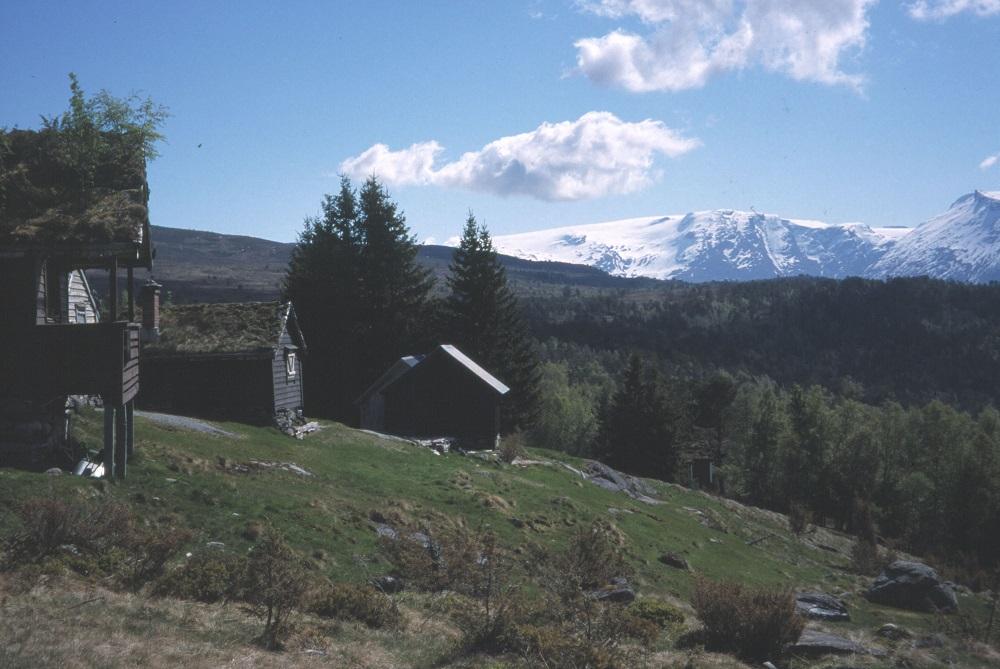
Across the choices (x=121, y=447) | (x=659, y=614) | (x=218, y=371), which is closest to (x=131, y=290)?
(x=121, y=447)

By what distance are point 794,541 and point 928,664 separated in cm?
3172

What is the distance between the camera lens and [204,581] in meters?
13.3

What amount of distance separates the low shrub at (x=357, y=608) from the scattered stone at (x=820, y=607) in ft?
42.9

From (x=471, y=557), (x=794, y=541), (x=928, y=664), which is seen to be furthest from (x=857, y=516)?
(x=471, y=557)

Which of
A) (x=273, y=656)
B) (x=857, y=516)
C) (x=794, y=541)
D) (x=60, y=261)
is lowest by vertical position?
(x=857, y=516)

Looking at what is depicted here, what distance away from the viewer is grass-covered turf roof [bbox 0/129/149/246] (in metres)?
18.3

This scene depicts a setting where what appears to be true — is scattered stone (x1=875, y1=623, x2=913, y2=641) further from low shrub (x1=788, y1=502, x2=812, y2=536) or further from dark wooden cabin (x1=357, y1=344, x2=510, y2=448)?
low shrub (x1=788, y1=502, x2=812, y2=536)

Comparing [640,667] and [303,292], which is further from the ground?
[303,292]

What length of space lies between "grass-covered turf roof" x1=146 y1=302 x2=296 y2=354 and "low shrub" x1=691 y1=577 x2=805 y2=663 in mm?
24749

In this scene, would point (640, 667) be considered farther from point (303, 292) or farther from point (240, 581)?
point (303, 292)

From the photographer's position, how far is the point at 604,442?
72812 millimetres

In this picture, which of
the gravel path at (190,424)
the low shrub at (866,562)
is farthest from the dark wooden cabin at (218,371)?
the low shrub at (866,562)

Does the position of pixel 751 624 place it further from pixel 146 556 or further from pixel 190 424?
pixel 190 424

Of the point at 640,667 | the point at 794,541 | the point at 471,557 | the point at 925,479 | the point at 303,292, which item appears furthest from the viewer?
the point at 925,479
